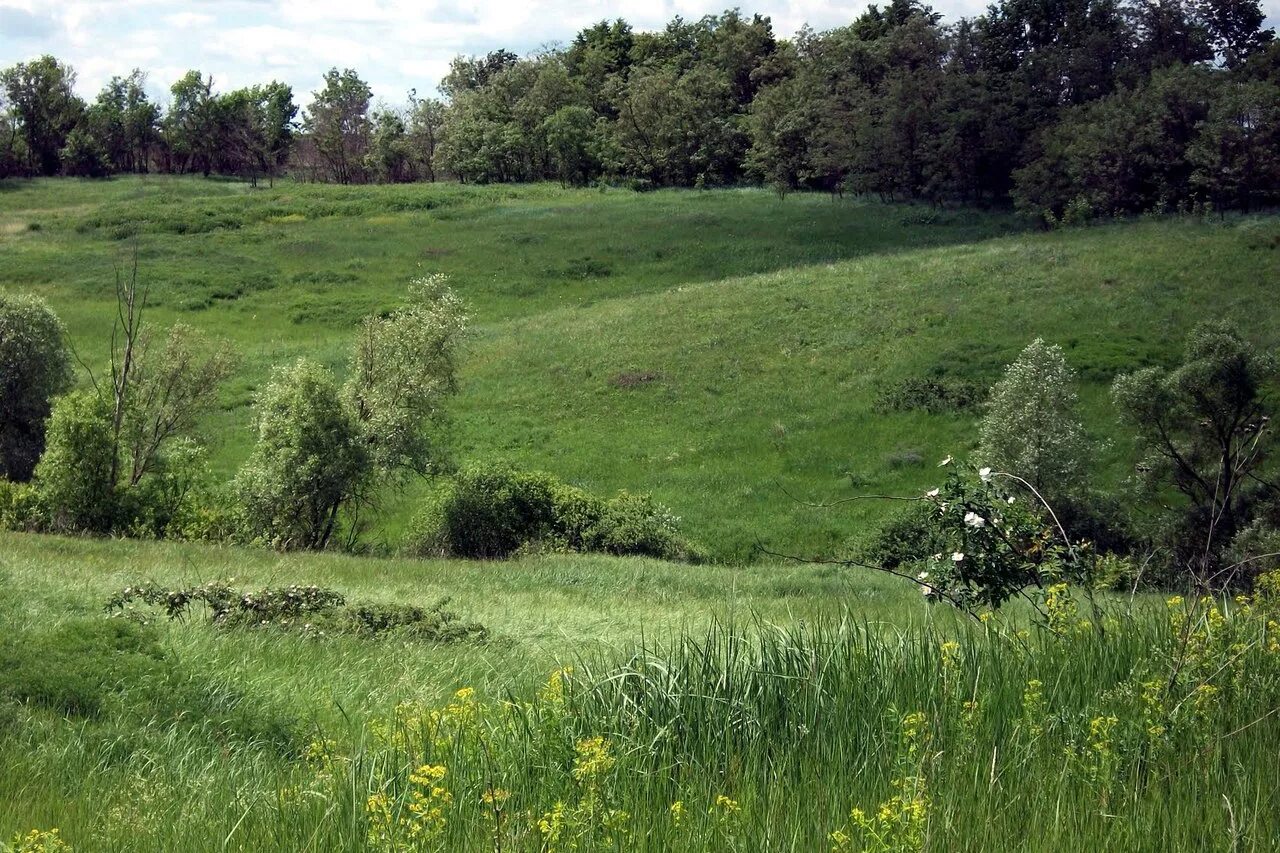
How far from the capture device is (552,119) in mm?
92188

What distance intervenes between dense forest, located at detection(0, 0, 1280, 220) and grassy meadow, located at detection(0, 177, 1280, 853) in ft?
18.4

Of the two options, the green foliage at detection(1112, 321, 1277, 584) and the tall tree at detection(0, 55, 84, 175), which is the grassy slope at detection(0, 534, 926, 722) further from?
the tall tree at detection(0, 55, 84, 175)

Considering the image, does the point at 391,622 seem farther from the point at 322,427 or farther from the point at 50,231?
the point at 50,231

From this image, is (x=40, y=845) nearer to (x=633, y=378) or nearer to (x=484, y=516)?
(x=484, y=516)

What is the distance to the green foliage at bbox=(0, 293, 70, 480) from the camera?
1304 inches

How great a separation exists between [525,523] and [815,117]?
56186 mm

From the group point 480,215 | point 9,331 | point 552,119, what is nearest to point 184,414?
point 9,331

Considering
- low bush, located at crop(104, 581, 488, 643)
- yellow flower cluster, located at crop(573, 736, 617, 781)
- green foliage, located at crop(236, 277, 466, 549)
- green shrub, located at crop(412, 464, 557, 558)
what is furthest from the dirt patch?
yellow flower cluster, located at crop(573, 736, 617, 781)

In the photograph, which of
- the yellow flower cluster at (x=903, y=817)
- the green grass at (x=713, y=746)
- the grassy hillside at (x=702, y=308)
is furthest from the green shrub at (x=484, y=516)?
the yellow flower cluster at (x=903, y=817)

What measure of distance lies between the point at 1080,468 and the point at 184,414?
25.4m

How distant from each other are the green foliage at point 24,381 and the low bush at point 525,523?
1285cm

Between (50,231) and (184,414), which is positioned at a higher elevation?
(50,231)

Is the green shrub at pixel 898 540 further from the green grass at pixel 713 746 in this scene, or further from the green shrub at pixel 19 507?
the green grass at pixel 713 746

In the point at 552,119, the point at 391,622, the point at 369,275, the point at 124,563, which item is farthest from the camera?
the point at 552,119
